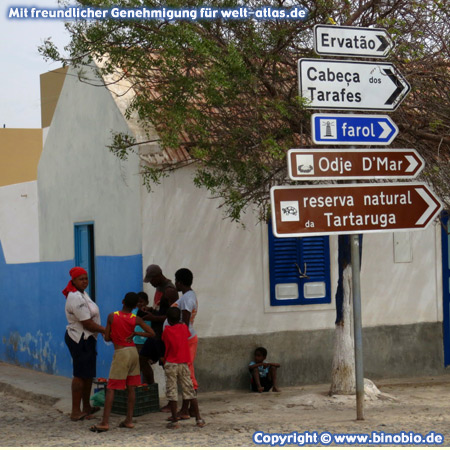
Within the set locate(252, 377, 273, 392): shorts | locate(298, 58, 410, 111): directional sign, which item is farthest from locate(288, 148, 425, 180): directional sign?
locate(252, 377, 273, 392): shorts

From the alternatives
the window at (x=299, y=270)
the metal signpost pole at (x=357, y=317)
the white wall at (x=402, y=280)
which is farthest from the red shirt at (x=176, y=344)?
the white wall at (x=402, y=280)

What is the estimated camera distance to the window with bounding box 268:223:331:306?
1160 centimetres

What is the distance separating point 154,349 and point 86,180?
3.53 m

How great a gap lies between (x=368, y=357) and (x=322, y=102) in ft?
17.2

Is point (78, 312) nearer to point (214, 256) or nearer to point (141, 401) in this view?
point (141, 401)

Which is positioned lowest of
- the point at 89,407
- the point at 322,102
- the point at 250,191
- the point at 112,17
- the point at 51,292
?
the point at 89,407

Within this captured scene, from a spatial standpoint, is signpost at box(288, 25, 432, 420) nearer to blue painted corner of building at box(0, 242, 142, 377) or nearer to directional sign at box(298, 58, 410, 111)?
directional sign at box(298, 58, 410, 111)

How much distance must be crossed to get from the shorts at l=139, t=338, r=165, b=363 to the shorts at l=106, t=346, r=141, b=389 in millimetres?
882

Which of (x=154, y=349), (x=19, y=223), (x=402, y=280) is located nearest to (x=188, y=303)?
(x=154, y=349)

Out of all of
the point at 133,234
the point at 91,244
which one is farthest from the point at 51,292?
the point at 133,234

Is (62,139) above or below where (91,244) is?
above

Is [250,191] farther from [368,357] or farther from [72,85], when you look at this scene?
[72,85]

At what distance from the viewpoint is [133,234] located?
1107 centimetres

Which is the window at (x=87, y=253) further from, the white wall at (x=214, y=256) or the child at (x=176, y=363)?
the child at (x=176, y=363)
